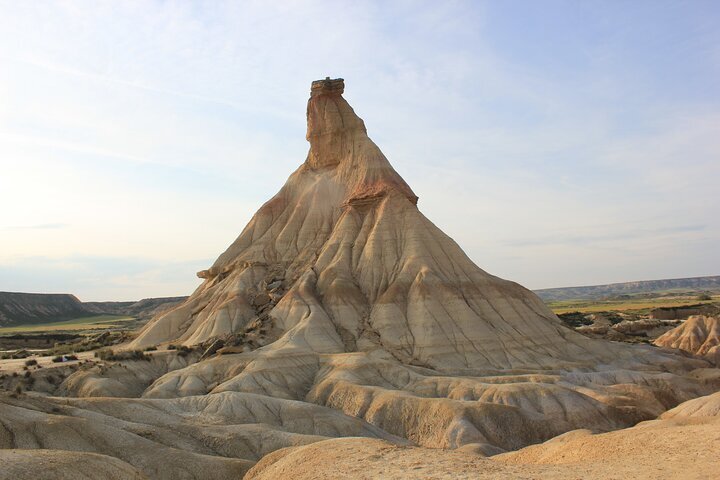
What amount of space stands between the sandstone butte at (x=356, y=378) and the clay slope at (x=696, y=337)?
1346cm

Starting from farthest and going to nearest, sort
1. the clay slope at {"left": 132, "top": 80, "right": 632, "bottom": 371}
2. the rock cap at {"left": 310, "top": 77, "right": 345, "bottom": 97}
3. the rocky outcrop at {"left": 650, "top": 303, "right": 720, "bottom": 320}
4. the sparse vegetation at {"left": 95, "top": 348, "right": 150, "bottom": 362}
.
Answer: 1. the rocky outcrop at {"left": 650, "top": 303, "right": 720, "bottom": 320}
2. the rock cap at {"left": 310, "top": 77, "right": 345, "bottom": 97}
3. the clay slope at {"left": 132, "top": 80, "right": 632, "bottom": 371}
4. the sparse vegetation at {"left": 95, "top": 348, "right": 150, "bottom": 362}

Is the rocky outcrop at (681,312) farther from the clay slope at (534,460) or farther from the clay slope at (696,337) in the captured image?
the clay slope at (534,460)

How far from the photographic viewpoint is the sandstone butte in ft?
85.9

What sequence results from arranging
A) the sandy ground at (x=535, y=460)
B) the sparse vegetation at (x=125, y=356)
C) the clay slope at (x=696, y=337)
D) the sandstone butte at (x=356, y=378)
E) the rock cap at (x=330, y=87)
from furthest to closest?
1. the rock cap at (x=330, y=87)
2. the clay slope at (x=696, y=337)
3. the sparse vegetation at (x=125, y=356)
4. the sandstone butte at (x=356, y=378)
5. the sandy ground at (x=535, y=460)

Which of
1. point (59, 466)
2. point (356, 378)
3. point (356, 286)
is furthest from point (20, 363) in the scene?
point (59, 466)

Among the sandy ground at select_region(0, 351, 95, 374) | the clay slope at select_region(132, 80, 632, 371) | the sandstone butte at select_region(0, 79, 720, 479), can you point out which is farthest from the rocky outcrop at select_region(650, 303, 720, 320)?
the sandy ground at select_region(0, 351, 95, 374)

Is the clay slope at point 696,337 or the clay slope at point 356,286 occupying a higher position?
the clay slope at point 356,286

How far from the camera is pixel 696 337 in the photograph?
88.4 metres

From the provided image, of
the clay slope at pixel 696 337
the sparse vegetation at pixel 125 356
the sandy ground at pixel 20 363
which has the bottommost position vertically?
the clay slope at pixel 696 337

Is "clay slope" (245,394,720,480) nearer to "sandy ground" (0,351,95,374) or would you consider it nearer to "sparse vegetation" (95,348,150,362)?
"sparse vegetation" (95,348,150,362)

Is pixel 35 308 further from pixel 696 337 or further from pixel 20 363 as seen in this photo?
pixel 696 337

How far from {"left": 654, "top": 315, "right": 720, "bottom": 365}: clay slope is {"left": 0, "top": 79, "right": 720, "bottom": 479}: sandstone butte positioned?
13.5 metres

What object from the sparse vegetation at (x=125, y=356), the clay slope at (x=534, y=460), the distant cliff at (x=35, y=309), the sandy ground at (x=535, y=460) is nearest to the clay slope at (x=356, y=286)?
the sparse vegetation at (x=125, y=356)

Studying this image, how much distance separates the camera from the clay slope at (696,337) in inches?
3376
